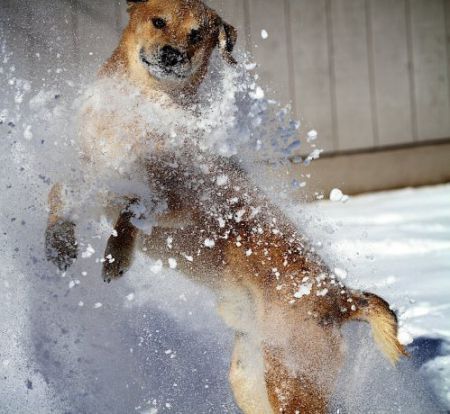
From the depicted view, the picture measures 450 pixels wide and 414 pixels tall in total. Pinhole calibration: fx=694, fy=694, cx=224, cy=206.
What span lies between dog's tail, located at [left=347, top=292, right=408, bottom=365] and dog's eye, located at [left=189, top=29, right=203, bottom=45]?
1.20m

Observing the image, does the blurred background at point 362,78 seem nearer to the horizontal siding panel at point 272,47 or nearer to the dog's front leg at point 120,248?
the horizontal siding panel at point 272,47

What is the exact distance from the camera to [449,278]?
418 centimetres

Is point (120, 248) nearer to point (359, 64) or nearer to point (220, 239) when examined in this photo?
point (220, 239)

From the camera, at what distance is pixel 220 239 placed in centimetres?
268

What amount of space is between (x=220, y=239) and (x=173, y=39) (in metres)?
0.82

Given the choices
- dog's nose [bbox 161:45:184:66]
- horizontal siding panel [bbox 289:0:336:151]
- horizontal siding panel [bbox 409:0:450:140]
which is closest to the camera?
dog's nose [bbox 161:45:184:66]

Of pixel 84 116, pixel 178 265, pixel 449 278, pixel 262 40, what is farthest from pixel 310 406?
pixel 262 40

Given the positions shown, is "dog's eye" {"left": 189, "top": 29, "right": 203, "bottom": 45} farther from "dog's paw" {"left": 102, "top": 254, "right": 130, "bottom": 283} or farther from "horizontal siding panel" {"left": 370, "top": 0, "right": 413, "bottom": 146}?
"horizontal siding panel" {"left": 370, "top": 0, "right": 413, "bottom": 146}

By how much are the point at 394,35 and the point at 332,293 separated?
5.62m

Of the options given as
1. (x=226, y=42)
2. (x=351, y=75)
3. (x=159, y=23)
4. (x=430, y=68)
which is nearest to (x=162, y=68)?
(x=159, y=23)

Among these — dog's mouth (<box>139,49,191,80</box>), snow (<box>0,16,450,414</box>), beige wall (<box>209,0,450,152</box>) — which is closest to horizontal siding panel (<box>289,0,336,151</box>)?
beige wall (<box>209,0,450,152</box>)

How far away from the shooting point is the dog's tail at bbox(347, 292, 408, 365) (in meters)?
2.49

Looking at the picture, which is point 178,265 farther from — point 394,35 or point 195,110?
point 394,35

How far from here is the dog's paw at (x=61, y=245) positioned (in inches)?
100.0
